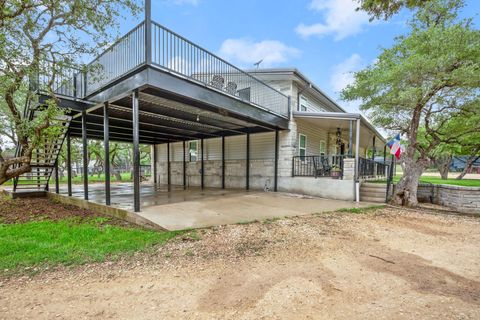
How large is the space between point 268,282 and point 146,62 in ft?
15.7

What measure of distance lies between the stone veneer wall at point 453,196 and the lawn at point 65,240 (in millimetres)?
9147

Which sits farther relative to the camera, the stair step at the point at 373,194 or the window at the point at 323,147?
the window at the point at 323,147

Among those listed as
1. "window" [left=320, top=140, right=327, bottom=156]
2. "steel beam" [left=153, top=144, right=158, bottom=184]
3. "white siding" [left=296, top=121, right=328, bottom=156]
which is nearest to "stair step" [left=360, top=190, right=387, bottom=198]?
"white siding" [left=296, top=121, right=328, bottom=156]

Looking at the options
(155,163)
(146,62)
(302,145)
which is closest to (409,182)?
(302,145)

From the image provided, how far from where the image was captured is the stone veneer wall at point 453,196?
23.7ft

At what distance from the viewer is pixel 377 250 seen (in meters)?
3.71

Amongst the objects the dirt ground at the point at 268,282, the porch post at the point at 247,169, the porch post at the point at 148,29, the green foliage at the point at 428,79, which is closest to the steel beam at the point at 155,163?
the porch post at the point at 247,169

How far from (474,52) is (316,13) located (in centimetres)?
581

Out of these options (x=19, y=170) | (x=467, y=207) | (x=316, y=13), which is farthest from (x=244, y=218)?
(x=316, y=13)

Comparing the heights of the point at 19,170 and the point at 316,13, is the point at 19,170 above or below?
Answer: below

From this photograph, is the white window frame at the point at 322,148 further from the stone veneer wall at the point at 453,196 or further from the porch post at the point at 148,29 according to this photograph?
the porch post at the point at 148,29

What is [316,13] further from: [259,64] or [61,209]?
[61,209]

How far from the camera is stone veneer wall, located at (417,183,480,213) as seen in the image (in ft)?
23.7

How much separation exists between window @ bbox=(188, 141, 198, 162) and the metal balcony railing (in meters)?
6.86
